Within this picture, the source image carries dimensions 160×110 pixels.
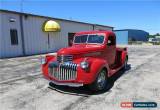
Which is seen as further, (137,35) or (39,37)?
(137,35)

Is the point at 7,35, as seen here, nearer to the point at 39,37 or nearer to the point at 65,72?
the point at 39,37

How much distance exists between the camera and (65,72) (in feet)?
22.6

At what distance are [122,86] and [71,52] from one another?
233 centimetres

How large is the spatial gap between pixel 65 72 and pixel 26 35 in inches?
612

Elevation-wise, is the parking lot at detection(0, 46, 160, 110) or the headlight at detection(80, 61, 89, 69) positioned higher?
the headlight at detection(80, 61, 89, 69)

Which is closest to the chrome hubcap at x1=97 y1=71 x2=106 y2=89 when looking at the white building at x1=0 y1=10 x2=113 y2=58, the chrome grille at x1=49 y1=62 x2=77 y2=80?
the chrome grille at x1=49 y1=62 x2=77 y2=80

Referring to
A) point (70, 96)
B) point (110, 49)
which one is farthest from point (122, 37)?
point (70, 96)

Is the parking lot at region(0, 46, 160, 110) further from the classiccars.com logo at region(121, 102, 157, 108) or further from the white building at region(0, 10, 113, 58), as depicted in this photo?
the white building at region(0, 10, 113, 58)

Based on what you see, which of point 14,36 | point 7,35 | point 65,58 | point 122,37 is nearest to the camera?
point 65,58

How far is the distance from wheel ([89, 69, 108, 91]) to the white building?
1351 cm

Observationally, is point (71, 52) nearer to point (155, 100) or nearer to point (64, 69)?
point (64, 69)

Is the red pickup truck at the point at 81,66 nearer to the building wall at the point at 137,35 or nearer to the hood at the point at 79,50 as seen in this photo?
the hood at the point at 79,50

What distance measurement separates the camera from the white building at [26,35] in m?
19.1

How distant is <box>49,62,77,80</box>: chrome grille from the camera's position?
675 centimetres
